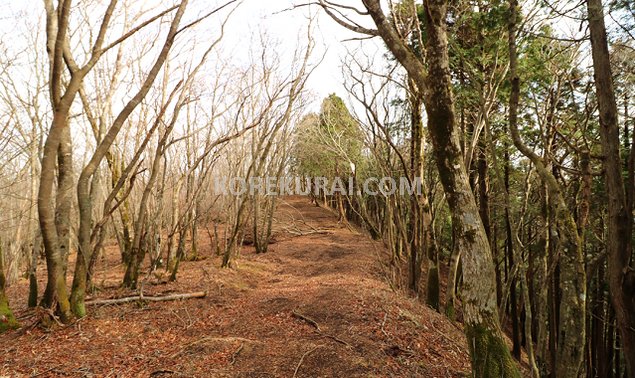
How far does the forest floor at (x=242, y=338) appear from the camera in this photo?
4.24 meters

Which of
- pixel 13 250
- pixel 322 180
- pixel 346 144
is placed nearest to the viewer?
pixel 13 250

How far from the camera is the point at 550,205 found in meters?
7.61

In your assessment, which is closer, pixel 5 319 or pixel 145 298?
pixel 5 319

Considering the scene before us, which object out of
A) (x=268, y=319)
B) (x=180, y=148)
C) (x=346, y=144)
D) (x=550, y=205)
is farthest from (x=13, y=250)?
(x=550, y=205)

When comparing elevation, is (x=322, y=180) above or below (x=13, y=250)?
above

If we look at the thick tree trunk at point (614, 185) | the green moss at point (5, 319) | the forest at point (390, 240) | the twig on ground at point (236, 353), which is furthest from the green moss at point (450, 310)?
the green moss at point (5, 319)

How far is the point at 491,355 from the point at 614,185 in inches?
105

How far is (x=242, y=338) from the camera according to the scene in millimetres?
5305

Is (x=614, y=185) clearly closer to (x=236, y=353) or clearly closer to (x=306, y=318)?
(x=306, y=318)

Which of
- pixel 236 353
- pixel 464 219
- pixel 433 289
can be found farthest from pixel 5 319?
pixel 433 289

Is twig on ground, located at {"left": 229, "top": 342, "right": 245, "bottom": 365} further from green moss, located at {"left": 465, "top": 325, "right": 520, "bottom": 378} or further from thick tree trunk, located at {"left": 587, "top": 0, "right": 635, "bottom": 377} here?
thick tree trunk, located at {"left": 587, "top": 0, "right": 635, "bottom": 377}

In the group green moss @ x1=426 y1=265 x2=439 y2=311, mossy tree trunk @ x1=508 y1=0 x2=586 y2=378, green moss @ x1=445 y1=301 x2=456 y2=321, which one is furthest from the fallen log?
mossy tree trunk @ x1=508 y1=0 x2=586 y2=378

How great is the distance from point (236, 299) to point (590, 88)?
27.3 feet

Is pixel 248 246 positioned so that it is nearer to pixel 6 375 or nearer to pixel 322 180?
pixel 322 180
